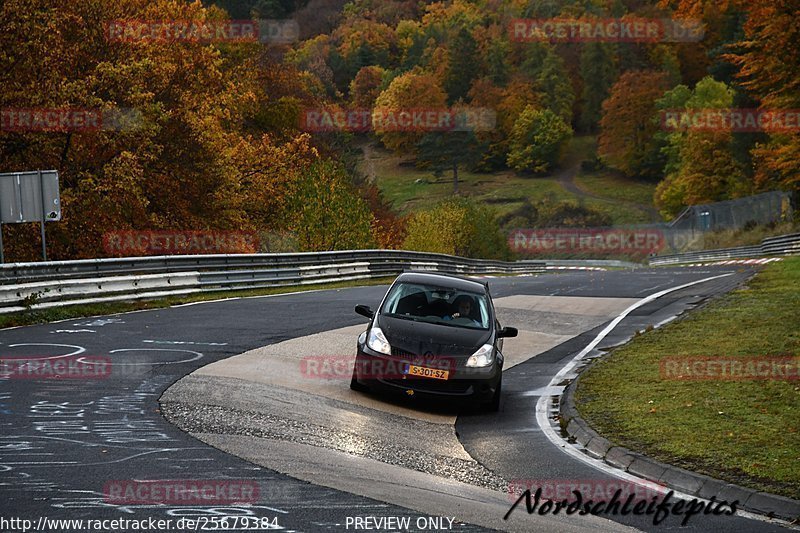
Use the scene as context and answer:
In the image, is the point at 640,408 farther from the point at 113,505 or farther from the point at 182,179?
the point at 182,179

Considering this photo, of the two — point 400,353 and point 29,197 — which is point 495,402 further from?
point 29,197

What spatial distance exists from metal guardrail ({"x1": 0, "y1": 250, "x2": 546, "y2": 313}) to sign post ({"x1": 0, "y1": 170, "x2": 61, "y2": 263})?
4.19ft

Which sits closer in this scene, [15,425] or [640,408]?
[15,425]

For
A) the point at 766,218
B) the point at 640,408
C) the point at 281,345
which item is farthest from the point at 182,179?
the point at 766,218

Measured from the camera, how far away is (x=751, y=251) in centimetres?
5741

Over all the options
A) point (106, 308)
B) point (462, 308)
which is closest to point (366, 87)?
point (106, 308)

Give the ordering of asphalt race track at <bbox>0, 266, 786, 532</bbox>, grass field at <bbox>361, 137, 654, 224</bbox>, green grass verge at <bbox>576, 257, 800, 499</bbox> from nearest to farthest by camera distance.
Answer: asphalt race track at <bbox>0, 266, 786, 532</bbox> < green grass verge at <bbox>576, 257, 800, 499</bbox> < grass field at <bbox>361, 137, 654, 224</bbox>

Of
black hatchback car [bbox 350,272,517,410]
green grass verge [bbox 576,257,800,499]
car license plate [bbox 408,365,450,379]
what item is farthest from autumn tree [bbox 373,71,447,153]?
car license plate [bbox 408,365,450,379]

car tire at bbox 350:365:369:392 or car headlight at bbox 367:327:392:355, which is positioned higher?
car headlight at bbox 367:327:392:355

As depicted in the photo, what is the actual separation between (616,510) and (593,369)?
7463 mm

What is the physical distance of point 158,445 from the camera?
8523mm

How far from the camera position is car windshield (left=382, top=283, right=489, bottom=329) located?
42.0 feet

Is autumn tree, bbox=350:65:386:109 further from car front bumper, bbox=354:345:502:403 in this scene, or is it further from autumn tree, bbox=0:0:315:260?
car front bumper, bbox=354:345:502:403

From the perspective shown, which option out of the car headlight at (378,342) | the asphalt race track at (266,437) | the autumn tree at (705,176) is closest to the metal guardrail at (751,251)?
the autumn tree at (705,176)
